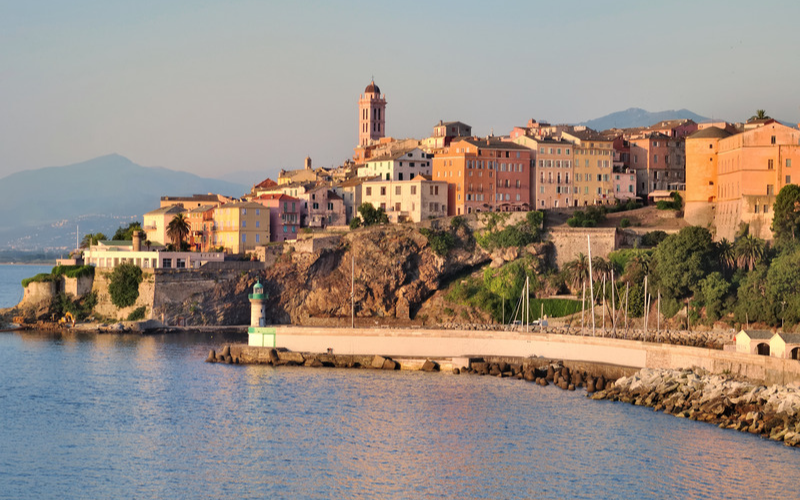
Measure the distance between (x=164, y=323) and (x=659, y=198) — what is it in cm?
4081

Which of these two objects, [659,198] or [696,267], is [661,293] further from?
[659,198]

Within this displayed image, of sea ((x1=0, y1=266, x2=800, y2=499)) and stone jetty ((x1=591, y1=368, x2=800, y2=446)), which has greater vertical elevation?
stone jetty ((x1=591, y1=368, x2=800, y2=446))

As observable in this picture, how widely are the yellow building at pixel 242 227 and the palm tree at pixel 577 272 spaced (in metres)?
24.0

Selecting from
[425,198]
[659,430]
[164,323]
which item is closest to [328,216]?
[425,198]

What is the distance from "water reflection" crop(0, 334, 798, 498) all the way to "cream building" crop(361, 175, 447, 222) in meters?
33.9

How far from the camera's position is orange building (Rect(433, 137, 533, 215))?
9000cm

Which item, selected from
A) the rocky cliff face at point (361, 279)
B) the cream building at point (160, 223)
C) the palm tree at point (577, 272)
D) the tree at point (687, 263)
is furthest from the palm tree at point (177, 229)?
the tree at point (687, 263)

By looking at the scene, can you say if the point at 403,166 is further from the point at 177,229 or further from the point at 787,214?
the point at 787,214

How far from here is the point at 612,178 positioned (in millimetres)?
94062

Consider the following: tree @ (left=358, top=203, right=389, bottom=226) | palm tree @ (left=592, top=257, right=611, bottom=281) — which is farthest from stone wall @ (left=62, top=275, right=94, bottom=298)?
palm tree @ (left=592, top=257, right=611, bottom=281)

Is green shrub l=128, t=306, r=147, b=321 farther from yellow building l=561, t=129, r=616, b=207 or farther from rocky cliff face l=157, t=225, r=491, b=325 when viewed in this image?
yellow building l=561, t=129, r=616, b=207

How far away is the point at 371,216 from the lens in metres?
88.3

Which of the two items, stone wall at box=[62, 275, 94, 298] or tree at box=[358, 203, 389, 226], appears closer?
stone wall at box=[62, 275, 94, 298]

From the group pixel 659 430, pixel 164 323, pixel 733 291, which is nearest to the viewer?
pixel 659 430
